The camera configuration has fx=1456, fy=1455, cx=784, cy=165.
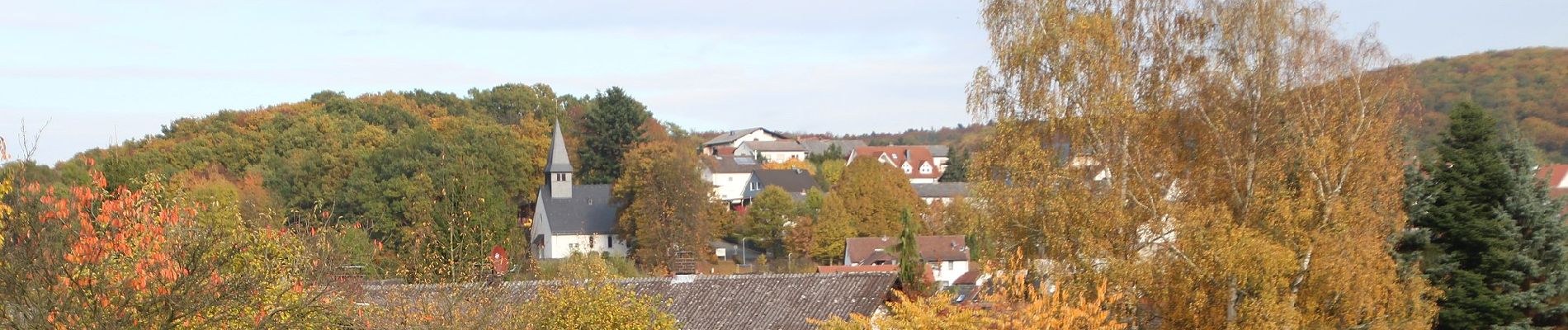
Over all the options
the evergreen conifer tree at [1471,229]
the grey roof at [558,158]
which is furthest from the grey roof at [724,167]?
the evergreen conifer tree at [1471,229]

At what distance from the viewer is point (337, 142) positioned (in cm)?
7431

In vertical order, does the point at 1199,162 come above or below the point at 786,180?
above

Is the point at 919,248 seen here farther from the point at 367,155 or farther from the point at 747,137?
the point at 747,137

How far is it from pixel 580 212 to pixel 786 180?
67.6 feet

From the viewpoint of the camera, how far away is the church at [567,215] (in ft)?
233

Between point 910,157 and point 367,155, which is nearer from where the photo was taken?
point 367,155

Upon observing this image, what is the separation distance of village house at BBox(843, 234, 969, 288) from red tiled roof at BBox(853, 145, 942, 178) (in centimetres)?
7491

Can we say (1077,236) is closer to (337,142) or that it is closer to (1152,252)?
(1152,252)

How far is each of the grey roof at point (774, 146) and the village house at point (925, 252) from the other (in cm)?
9453

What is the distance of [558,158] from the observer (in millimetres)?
73062

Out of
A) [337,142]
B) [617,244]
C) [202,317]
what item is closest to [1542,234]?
[202,317]

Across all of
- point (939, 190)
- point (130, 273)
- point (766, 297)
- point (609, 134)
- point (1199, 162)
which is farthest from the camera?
point (939, 190)

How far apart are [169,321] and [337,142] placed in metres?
65.0

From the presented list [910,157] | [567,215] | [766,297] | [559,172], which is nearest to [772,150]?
[910,157]
